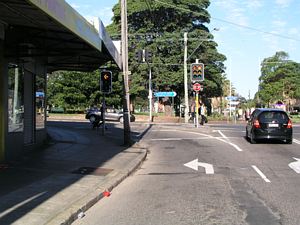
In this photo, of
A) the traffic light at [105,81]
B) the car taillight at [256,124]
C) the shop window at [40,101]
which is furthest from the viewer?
the traffic light at [105,81]

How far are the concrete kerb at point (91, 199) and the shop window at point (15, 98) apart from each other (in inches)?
148

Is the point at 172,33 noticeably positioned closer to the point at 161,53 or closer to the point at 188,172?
the point at 161,53

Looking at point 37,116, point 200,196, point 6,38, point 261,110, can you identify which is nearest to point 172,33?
point 261,110

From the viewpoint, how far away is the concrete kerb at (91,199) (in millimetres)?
7200

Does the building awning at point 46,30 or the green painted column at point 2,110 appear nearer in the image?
the building awning at point 46,30

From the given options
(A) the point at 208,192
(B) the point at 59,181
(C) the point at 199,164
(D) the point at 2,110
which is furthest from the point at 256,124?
(B) the point at 59,181

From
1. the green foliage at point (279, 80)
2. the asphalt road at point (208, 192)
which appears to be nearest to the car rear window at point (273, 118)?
the asphalt road at point (208, 192)

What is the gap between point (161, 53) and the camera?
55.8 meters

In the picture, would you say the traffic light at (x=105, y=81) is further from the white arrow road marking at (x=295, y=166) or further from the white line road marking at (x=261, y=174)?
the white line road marking at (x=261, y=174)

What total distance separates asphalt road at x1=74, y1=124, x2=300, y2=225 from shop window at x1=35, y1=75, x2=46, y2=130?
4.59m

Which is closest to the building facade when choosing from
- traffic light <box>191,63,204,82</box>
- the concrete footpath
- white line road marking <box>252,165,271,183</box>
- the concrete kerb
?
the concrete footpath

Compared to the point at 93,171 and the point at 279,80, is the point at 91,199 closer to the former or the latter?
the point at 93,171

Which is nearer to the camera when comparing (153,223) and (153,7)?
(153,223)

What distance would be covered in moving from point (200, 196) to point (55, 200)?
9.27 feet
